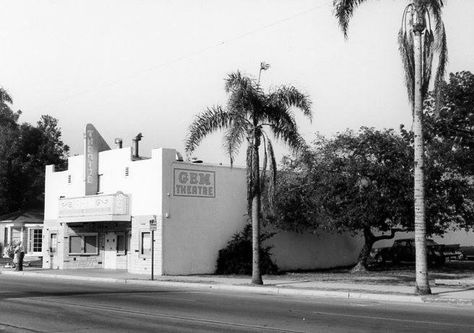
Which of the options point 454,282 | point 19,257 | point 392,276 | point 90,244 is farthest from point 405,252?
point 19,257

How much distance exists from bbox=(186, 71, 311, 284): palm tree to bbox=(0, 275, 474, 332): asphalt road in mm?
5800

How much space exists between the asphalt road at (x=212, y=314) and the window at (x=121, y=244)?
15368 mm

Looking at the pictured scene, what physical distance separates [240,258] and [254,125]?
945 centimetres

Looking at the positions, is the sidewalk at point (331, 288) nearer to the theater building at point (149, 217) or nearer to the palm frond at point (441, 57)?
the theater building at point (149, 217)

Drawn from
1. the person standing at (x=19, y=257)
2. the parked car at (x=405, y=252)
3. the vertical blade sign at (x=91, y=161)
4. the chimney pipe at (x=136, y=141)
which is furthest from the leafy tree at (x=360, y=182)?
the person standing at (x=19, y=257)

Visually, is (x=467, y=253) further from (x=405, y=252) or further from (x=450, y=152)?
(x=450, y=152)

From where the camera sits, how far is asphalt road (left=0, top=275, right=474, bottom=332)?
471 inches

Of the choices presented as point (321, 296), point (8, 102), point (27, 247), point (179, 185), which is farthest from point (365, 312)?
point (8, 102)

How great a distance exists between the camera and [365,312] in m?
15.0

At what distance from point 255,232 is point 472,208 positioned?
13.0m

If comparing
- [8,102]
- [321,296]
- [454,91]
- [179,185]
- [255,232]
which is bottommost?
[321,296]

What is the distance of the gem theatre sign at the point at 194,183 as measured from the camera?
31.8 meters

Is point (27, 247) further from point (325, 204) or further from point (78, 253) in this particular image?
point (325, 204)

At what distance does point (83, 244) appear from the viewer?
3728 centimetres
